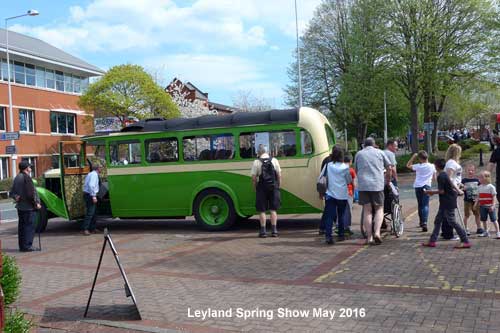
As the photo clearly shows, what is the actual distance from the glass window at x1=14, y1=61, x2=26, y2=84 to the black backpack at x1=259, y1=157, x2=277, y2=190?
33603 millimetres

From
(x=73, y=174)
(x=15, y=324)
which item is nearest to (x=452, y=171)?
(x=15, y=324)

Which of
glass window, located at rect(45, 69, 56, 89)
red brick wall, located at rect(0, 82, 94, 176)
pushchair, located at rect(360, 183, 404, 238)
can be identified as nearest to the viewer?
pushchair, located at rect(360, 183, 404, 238)

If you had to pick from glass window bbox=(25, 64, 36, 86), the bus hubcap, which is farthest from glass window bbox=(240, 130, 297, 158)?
glass window bbox=(25, 64, 36, 86)

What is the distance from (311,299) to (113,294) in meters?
2.65

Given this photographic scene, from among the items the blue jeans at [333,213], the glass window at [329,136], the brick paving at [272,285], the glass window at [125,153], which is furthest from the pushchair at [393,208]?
the glass window at [125,153]

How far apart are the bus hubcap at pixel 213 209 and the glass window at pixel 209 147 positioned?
0.97 metres

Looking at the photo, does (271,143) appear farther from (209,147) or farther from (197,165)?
(197,165)

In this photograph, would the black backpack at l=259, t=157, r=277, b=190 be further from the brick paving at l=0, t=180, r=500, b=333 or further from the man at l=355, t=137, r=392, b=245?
the man at l=355, t=137, r=392, b=245

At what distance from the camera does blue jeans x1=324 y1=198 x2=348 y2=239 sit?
9.21 meters

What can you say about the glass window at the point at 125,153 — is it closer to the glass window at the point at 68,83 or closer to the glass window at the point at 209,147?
the glass window at the point at 209,147

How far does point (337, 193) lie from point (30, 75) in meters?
36.4

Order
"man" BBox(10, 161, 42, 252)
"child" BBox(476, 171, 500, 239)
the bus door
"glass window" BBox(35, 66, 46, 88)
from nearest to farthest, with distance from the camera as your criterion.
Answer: "child" BBox(476, 171, 500, 239), "man" BBox(10, 161, 42, 252), the bus door, "glass window" BBox(35, 66, 46, 88)

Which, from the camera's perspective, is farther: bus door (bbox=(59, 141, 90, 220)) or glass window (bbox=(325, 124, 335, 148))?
bus door (bbox=(59, 141, 90, 220))

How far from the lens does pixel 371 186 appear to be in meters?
8.88
